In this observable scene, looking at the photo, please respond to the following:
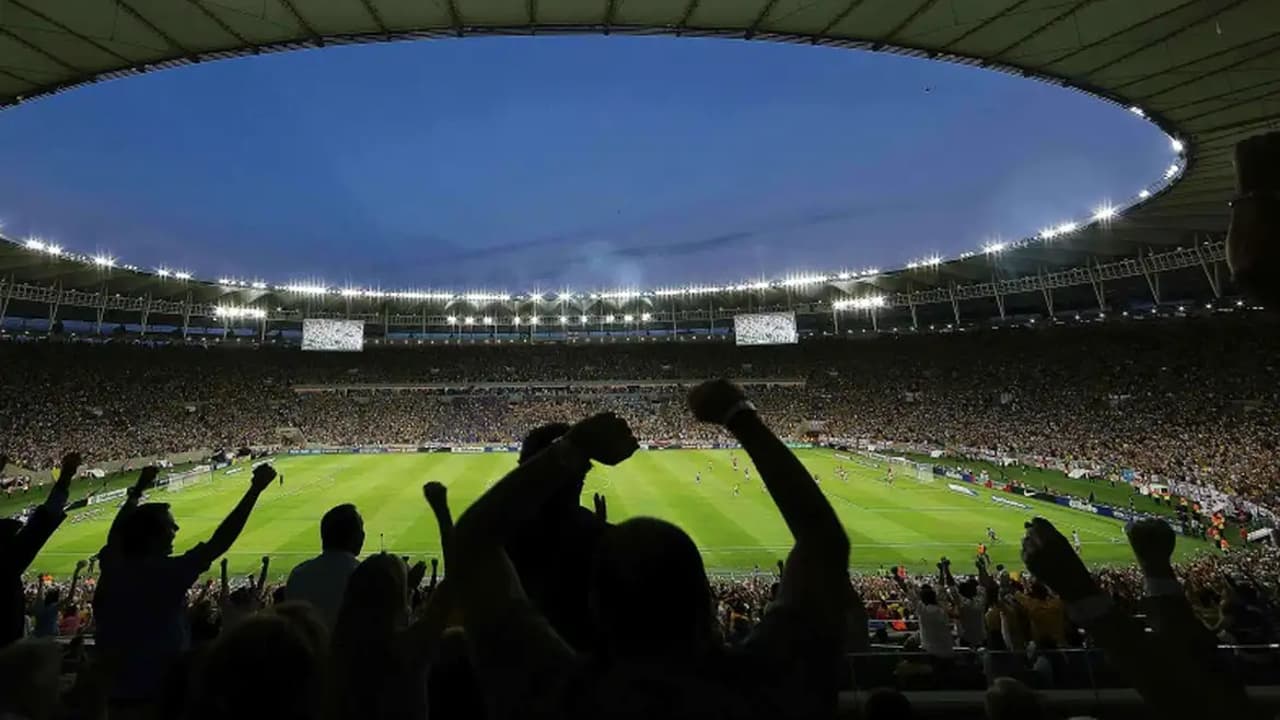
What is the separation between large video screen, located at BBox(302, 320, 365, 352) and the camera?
56344 millimetres

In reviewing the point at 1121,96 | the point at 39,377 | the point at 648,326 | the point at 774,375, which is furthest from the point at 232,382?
the point at 1121,96

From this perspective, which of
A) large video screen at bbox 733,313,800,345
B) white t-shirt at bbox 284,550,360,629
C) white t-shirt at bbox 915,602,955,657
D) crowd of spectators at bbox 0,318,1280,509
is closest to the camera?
white t-shirt at bbox 284,550,360,629

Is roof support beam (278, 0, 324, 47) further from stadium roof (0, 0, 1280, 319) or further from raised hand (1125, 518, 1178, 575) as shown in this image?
raised hand (1125, 518, 1178, 575)

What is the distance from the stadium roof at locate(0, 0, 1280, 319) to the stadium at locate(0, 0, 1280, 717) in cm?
9

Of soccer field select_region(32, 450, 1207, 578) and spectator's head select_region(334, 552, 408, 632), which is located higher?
spectator's head select_region(334, 552, 408, 632)

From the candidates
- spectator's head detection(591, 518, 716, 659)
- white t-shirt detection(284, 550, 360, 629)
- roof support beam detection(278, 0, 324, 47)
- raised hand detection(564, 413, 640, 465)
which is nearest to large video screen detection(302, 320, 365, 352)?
roof support beam detection(278, 0, 324, 47)

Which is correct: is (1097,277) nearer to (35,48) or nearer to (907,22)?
(907,22)

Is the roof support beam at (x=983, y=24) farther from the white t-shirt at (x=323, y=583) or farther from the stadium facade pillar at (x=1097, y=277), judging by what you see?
the stadium facade pillar at (x=1097, y=277)

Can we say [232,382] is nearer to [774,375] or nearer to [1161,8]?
[774,375]

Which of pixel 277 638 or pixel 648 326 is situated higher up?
pixel 648 326

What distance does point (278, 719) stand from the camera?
1.52m

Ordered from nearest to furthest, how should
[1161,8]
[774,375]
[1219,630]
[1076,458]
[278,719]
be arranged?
[278,719]
[1219,630]
[1161,8]
[1076,458]
[774,375]

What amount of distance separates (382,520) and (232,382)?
48.3 m

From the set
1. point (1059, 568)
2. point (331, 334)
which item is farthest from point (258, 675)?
point (331, 334)
